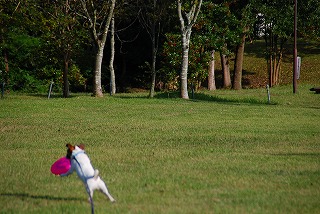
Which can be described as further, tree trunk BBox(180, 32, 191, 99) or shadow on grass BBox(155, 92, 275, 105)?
tree trunk BBox(180, 32, 191, 99)

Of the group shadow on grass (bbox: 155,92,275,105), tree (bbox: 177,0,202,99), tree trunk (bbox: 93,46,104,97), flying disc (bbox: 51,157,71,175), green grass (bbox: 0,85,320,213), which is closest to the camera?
flying disc (bbox: 51,157,71,175)

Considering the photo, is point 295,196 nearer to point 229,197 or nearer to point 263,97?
point 229,197

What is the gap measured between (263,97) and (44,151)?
22.4m

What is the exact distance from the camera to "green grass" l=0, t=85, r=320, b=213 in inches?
356

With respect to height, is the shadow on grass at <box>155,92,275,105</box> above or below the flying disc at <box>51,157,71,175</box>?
below

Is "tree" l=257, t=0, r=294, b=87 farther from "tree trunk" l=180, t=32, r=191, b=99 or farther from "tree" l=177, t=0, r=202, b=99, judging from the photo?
"tree trunk" l=180, t=32, r=191, b=99

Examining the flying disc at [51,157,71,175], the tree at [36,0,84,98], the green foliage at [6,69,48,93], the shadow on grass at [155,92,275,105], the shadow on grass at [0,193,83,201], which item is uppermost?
the tree at [36,0,84,98]

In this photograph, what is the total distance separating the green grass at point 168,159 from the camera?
9.04 metres

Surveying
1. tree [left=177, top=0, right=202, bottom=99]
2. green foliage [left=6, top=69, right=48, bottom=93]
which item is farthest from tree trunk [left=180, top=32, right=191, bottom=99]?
green foliage [left=6, top=69, right=48, bottom=93]

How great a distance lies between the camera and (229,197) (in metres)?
9.29

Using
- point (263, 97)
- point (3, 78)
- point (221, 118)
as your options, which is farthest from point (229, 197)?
point (3, 78)

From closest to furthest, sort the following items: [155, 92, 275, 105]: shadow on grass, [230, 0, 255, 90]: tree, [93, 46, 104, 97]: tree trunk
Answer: [93, 46, 104, 97]: tree trunk < [155, 92, 275, 105]: shadow on grass < [230, 0, 255, 90]: tree

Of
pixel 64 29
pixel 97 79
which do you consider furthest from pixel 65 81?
pixel 97 79

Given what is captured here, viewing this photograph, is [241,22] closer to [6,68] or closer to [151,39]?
[151,39]
